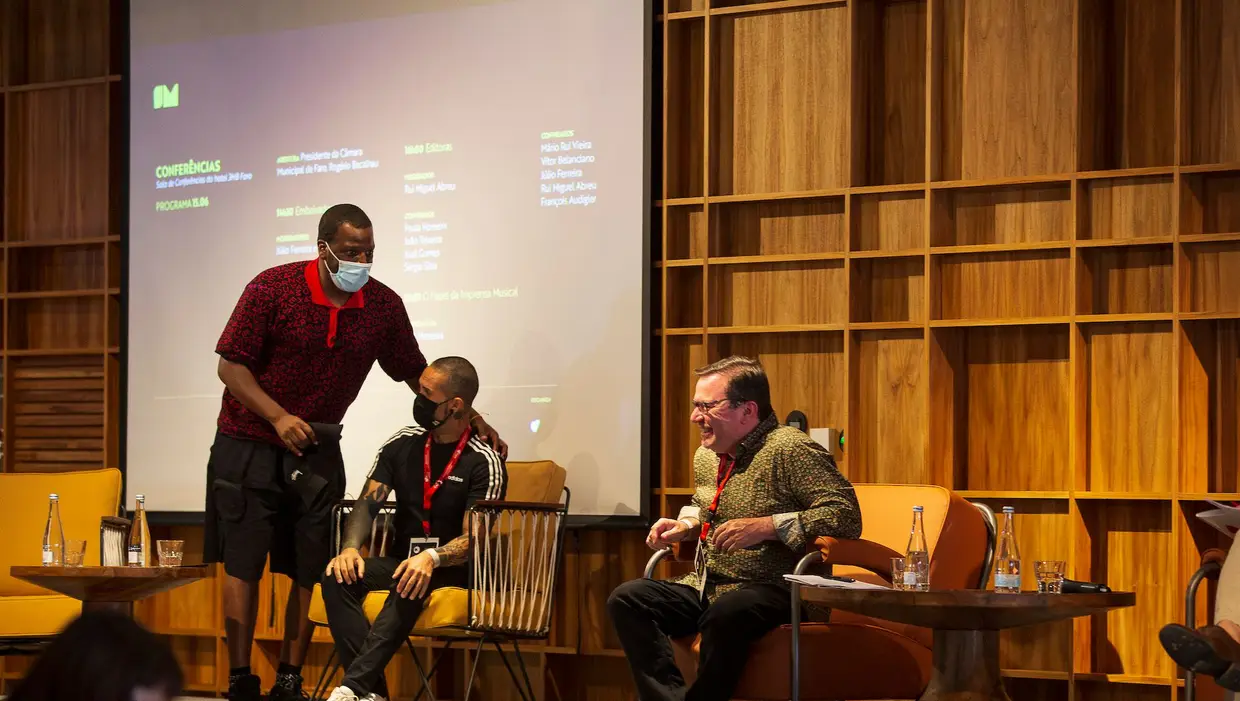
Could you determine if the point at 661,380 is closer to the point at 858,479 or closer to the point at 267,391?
the point at 858,479

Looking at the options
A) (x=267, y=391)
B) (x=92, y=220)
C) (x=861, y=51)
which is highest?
(x=861, y=51)

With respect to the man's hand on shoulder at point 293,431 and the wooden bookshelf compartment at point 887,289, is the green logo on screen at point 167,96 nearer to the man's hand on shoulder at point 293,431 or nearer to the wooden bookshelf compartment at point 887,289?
the man's hand on shoulder at point 293,431

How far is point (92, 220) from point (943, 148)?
405 cm

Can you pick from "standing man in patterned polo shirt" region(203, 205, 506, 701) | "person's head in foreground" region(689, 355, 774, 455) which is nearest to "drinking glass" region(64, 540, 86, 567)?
"standing man in patterned polo shirt" region(203, 205, 506, 701)

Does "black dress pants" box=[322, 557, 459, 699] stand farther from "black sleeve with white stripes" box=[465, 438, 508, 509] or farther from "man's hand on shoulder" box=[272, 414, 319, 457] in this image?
"man's hand on shoulder" box=[272, 414, 319, 457]

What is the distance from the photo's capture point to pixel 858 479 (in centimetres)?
537

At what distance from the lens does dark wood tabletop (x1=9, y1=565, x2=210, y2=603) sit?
4.43 m

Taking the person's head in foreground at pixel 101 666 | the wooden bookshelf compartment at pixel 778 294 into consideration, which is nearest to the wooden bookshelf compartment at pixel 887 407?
the wooden bookshelf compartment at pixel 778 294

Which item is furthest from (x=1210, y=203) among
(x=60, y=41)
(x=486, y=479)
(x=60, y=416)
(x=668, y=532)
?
(x=60, y=41)

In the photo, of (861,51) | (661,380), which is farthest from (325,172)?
(861,51)

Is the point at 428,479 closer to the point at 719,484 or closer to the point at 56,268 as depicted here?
the point at 719,484

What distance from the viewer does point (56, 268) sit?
6785mm

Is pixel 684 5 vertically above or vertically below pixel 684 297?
above

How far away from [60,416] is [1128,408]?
4821 mm
